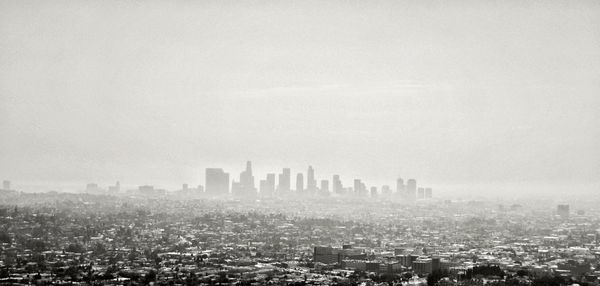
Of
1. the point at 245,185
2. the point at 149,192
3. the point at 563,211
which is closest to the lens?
the point at 563,211

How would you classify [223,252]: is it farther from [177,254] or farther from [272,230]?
[272,230]

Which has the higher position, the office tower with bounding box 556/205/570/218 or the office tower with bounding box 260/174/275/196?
the office tower with bounding box 260/174/275/196

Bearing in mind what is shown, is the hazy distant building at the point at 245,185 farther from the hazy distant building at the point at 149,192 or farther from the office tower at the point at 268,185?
the hazy distant building at the point at 149,192

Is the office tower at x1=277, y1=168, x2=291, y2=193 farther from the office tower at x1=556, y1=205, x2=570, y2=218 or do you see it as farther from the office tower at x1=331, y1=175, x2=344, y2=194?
the office tower at x1=556, y1=205, x2=570, y2=218

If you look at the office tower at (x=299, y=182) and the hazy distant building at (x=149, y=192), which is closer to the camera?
the hazy distant building at (x=149, y=192)

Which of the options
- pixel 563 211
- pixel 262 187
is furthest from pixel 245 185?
pixel 563 211

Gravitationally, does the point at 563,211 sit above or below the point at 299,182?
below

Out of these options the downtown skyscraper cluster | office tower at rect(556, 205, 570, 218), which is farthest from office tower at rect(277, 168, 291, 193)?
office tower at rect(556, 205, 570, 218)

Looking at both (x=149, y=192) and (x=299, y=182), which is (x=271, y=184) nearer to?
(x=299, y=182)

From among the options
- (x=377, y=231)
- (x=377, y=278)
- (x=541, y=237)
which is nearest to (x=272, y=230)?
(x=377, y=231)

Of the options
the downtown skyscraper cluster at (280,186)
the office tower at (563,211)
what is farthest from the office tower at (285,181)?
the office tower at (563,211)
